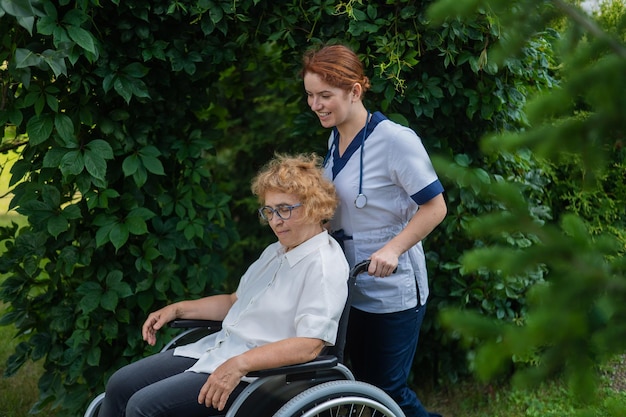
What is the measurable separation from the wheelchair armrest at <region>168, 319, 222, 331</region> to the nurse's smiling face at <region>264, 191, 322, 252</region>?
1.42 feet

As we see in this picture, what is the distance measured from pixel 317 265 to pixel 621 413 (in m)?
1.18

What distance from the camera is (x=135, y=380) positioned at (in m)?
2.44

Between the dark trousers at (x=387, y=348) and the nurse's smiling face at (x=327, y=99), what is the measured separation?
0.67 m

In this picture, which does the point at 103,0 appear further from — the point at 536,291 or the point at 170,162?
the point at 536,291

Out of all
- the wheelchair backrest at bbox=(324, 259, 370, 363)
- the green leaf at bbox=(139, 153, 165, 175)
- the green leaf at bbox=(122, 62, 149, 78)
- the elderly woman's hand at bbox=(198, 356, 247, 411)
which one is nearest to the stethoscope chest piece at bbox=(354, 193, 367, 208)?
the wheelchair backrest at bbox=(324, 259, 370, 363)

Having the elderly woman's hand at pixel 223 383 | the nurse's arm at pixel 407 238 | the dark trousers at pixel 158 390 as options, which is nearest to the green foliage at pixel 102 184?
the dark trousers at pixel 158 390

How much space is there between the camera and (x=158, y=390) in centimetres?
226

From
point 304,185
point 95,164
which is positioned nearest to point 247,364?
point 304,185

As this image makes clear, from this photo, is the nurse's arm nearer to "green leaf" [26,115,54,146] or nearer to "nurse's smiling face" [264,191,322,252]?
"nurse's smiling face" [264,191,322,252]

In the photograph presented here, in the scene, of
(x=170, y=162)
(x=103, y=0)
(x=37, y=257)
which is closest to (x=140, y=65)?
(x=103, y=0)

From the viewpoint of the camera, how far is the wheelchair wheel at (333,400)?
2135 mm

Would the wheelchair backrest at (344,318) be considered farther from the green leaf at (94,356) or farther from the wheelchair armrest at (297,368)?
the green leaf at (94,356)

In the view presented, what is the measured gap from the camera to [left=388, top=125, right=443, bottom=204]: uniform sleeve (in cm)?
239

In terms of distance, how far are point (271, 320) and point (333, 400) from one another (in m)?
0.36
